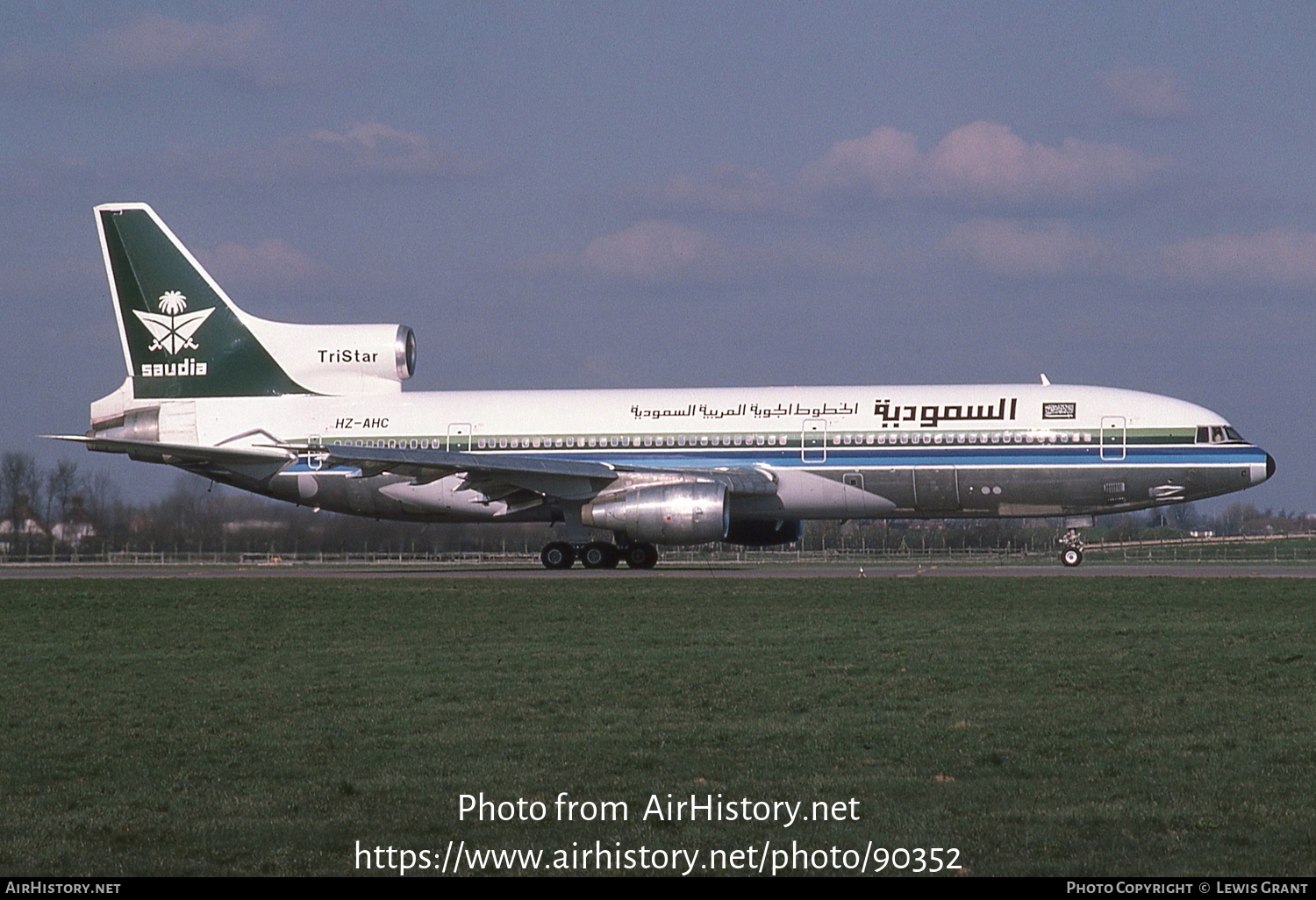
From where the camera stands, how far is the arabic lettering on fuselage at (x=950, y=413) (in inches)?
1329

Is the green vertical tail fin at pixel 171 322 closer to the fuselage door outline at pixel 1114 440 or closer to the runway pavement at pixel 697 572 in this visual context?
the runway pavement at pixel 697 572

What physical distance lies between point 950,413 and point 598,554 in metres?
8.99

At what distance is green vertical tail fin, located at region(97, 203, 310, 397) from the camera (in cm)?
3881

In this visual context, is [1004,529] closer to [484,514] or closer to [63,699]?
[484,514]

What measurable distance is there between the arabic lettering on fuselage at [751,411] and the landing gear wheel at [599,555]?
3.28 metres

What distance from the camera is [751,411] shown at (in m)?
34.9

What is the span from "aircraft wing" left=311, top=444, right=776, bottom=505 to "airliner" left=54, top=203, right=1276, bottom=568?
0.07 m

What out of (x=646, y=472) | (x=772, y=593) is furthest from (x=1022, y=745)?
(x=646, y=472)

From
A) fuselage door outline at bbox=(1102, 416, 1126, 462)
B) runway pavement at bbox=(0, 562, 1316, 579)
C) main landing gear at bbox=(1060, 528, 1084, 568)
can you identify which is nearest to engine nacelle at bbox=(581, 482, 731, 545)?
runway pavement at bbox=(0, 562, 1316, 579)

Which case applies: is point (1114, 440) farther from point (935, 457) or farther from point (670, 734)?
point (670, 734)

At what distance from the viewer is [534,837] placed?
25.3 feet

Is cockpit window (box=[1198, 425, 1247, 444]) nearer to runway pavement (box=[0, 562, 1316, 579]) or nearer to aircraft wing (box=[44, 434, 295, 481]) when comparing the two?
runway pavement (box=[0, 562, 1316, 579])

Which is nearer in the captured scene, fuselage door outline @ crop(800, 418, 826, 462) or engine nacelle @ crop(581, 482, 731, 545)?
engine nacelle @ crop(581, 482, 731, 545)

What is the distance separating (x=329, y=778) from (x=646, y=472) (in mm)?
25722
